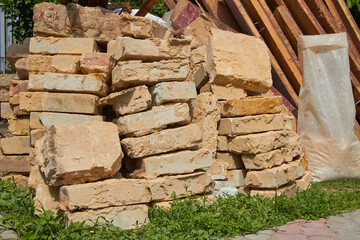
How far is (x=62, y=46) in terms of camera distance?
528 centimetres

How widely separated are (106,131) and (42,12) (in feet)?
6.64

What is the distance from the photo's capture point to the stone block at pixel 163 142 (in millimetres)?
4289

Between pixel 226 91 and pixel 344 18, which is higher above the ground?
pixel 344 18

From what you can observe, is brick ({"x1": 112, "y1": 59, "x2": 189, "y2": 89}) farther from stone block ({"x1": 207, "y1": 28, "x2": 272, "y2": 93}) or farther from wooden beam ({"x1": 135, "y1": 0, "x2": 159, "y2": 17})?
wooden beam ({"x1": 135, "y1": 0, "x2": 159, "y2": 17})

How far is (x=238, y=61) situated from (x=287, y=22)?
85.6 inches

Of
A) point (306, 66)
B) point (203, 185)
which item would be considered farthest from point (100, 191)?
point (306, 66)

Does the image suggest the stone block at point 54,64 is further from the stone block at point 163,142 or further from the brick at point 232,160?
the brick at point 232,160

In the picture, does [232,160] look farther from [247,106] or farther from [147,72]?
[147,72]

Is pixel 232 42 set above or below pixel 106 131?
above

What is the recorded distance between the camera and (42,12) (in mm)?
5281

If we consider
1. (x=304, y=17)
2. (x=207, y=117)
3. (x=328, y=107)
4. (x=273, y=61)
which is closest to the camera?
(x=207, y=117)

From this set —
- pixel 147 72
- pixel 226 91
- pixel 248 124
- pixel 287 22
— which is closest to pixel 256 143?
pixel 248 124

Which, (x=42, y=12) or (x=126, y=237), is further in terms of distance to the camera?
(x=42, y=12)

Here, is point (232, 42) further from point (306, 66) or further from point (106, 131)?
point (106, 131)
